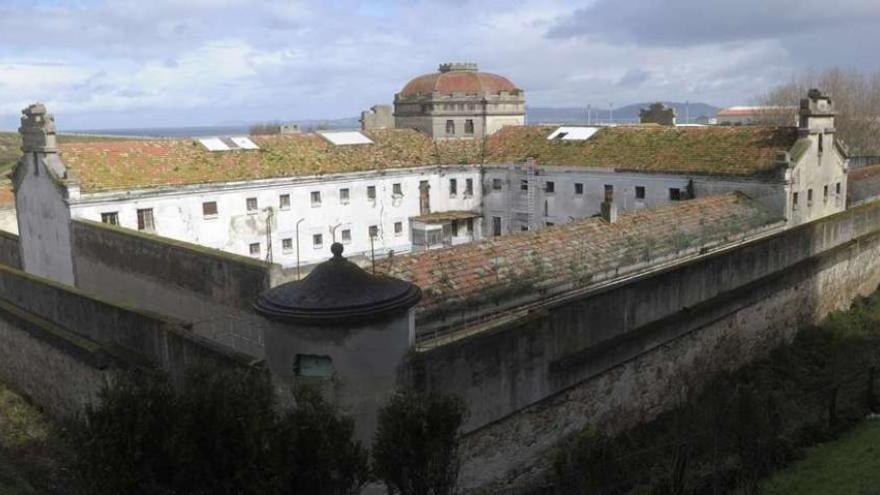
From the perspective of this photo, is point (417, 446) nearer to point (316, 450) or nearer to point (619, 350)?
point (316, 450)

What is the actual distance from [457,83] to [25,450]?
114 ft

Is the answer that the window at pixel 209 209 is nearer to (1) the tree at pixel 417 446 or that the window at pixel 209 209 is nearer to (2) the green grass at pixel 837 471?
(2) the green grass at pixel 837 471

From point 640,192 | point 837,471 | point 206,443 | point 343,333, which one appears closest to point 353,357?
point 343,333

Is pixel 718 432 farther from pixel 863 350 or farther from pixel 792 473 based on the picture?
pixel 863 350

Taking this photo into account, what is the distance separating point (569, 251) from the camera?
23812 millimetres

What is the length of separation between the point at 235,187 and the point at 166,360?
2086 cm

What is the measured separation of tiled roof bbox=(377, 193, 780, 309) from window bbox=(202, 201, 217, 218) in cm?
1711

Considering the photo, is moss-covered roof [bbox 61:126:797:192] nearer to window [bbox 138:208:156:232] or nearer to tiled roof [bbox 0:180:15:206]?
window [bbox 138:208:156:232]

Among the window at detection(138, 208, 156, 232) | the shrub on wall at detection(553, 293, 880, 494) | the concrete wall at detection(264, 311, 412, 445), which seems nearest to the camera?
the concrete wall at detection(264, 311, 412, 445)

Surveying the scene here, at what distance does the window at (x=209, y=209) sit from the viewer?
115 feet

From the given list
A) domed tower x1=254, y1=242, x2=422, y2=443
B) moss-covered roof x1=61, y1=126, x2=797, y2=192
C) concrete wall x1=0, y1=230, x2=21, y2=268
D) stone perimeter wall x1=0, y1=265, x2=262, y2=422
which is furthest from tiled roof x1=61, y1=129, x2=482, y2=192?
domed tower x1=254, y1=242, x2=422, y2=443

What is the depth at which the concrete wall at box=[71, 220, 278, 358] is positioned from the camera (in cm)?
1852

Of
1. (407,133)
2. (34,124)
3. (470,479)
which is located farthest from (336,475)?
(407,133)

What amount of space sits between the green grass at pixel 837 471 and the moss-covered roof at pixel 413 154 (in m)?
19.0
